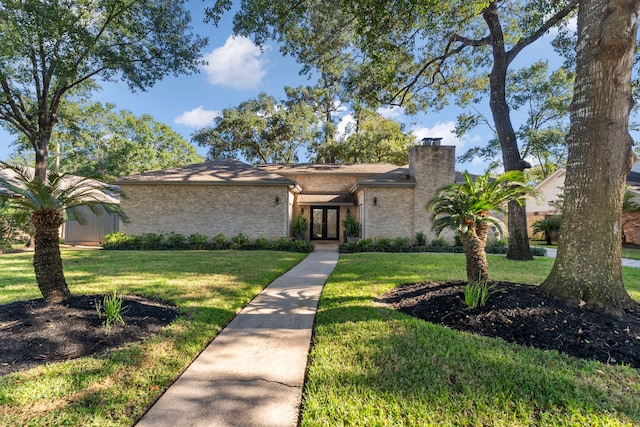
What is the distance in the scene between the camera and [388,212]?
583 inches

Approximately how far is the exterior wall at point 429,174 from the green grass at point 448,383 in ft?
38.9

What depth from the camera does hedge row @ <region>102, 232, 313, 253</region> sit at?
1330cm

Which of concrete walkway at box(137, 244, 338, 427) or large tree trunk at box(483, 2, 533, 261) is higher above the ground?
large tree trunk at box(483, 2, 533, 261)

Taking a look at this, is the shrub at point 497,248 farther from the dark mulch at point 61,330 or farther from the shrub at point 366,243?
the dark mulch at point 61,330

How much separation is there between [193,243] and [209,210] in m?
1.93

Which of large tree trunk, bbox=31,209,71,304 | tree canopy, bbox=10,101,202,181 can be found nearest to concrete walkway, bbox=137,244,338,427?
large tree trunk, bbox=31,209,71,304

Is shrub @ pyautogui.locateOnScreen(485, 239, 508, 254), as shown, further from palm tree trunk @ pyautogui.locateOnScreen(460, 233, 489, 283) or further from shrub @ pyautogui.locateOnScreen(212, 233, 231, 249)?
shrub @ pyautogui.locateOnScreen(212, 233, 231, 249)

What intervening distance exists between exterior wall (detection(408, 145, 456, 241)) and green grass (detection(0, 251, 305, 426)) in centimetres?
1041

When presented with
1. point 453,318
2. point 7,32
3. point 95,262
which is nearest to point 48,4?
point 7,32

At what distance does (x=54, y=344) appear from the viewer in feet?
9.89

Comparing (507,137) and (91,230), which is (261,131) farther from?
(507,137)

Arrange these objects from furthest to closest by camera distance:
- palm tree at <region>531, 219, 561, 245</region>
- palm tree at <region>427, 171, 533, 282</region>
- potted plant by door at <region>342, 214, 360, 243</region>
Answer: palm tree at <region>531, 219, 561, 245</region>, potted plant by door at <region>342, 214, 360, 243</region>, palm tree at <region>427, 171, 533, 282</region>

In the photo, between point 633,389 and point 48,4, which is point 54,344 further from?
point 48,4

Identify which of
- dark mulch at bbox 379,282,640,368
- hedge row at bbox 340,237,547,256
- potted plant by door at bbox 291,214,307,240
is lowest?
dark mulch at bbox 379,282,640,368
